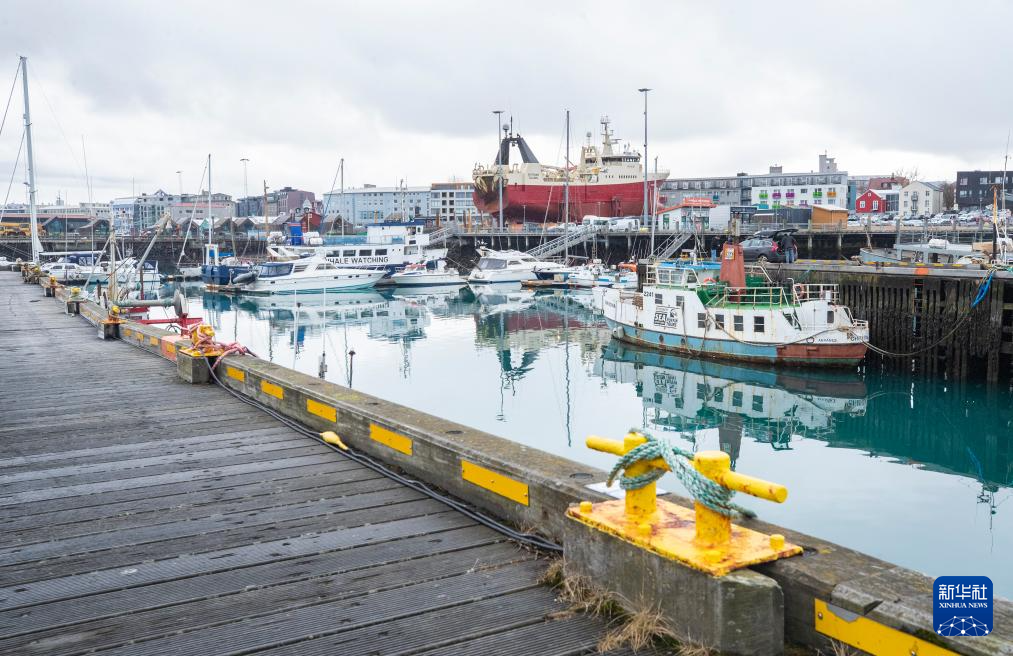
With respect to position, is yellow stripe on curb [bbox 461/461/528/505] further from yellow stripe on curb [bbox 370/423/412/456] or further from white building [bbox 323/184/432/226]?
white building [bbox 323/184/432/226]

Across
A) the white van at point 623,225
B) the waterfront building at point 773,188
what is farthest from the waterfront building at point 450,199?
the white van at point 623,225

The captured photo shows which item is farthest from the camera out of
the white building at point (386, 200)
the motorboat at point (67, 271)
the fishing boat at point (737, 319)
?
the white building at point (386, 200)

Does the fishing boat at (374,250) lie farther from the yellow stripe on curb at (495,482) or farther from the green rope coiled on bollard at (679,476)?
the green rope coiled on bollard at (679,476)

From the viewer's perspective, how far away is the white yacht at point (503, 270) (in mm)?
63312

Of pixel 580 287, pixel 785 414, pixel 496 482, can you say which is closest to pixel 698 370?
pixel 785 414

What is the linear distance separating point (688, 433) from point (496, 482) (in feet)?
48.9

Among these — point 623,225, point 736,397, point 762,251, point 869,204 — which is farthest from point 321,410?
point 869,204

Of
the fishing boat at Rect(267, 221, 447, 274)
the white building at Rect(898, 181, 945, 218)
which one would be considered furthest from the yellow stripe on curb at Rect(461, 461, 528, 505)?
the white building at Rect(898, 181, 945, 218)

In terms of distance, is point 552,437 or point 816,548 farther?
point 552,437

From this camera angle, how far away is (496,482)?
498cm

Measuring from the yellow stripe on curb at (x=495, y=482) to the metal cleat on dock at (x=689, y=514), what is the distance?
0.90 meters

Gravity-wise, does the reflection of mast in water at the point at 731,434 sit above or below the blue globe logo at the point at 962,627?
below

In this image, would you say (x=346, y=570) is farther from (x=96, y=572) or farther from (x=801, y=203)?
(x=801, y=203)

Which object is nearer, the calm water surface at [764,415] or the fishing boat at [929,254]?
the calm water surface at [764,415]
